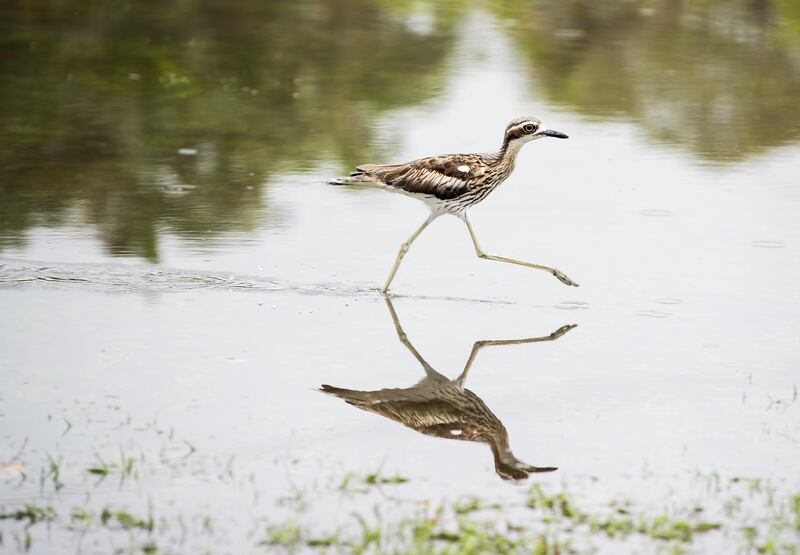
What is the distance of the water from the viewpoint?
20.8 feet

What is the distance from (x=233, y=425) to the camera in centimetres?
675

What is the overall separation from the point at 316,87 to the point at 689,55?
4.67m

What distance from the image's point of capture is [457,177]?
9227 millimetres

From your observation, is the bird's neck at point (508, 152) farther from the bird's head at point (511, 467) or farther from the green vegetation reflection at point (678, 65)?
the green vegetation reflection at point (678, 65)

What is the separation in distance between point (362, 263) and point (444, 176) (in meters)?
0.93

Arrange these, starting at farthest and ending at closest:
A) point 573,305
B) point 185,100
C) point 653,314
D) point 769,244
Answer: point 185,100
point 769,244
point 573,305
point 653,314

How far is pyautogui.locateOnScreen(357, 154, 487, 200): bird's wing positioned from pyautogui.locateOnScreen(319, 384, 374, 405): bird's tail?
231 centimetres

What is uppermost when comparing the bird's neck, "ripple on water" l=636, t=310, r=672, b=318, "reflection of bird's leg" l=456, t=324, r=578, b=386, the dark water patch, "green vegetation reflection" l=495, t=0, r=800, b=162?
the bird's neck

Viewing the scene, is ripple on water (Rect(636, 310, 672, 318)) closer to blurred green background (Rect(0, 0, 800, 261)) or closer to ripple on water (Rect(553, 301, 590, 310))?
ripple on water (Rect(553, 301, 590, 310))

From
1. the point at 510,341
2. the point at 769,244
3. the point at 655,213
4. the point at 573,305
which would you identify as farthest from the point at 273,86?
the point at 510,341

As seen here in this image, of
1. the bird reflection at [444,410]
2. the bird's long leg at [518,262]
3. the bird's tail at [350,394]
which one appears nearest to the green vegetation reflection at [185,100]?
the bird's long leg at [518,262]

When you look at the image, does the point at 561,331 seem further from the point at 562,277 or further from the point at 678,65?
the point at 678,65

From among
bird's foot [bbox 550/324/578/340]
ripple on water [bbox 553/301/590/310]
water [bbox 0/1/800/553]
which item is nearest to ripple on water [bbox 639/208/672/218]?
water [bbox 0/1/800/553]

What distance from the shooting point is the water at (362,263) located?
633 cm
